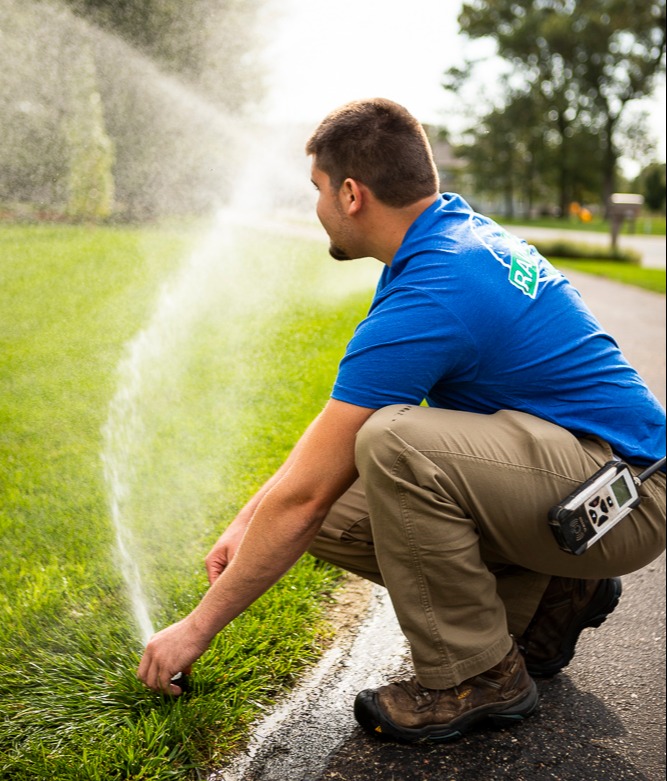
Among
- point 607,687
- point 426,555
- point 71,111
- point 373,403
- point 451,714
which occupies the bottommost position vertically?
point 607,687

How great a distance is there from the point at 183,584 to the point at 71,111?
9.82 m

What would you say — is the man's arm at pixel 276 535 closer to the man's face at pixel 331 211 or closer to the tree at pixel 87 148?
the man's face at pixel 331 211

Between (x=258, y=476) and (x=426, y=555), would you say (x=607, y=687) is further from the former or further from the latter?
(x=258, y=476)

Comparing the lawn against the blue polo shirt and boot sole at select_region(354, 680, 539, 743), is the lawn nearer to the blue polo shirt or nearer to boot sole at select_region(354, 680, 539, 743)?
boot sole at select_region(354, 680, 539, 743)

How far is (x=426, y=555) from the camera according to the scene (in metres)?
1.89

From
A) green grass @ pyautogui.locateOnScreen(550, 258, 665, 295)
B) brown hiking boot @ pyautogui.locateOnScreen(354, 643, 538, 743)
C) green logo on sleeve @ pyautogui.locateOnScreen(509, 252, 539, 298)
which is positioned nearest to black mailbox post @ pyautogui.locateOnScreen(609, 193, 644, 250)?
green grass @ pyautogui.locateOnScreen(550, 258, 665, 295)

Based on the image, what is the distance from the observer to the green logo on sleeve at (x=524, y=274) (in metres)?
1.97

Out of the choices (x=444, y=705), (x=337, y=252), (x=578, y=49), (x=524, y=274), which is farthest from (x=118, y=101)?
(x=578, y=49)

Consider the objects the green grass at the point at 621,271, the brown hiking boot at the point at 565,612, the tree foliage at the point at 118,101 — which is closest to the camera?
the brown hiking boot at the point at 565,612

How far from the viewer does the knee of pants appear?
1.83 metres

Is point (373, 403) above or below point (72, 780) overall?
above

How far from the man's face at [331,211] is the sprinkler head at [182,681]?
3.45 feet

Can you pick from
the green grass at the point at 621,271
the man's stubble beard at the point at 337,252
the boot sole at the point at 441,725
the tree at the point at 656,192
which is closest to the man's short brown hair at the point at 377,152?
the man's stubble beard at the point at 337,252

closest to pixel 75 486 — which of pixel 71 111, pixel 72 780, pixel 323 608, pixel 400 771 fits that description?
pixel 323 608
